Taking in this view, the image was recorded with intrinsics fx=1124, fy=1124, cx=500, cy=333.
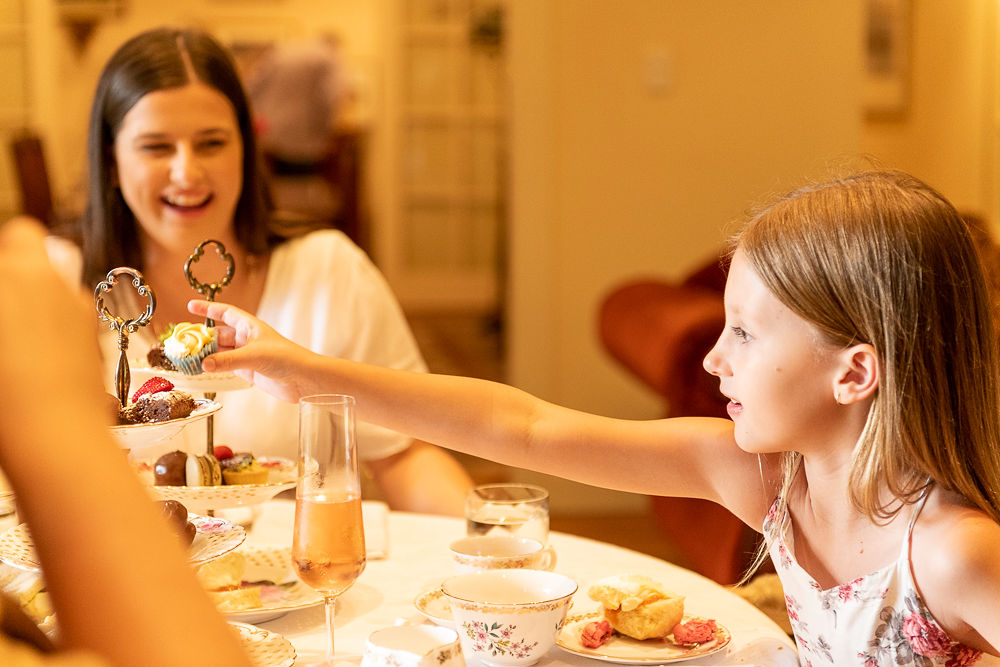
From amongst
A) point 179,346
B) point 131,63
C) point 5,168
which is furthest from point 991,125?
point 5,168

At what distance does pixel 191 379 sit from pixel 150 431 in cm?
16

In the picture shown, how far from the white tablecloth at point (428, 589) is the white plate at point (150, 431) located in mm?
256

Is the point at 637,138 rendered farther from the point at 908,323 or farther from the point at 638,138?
the point at 908,323

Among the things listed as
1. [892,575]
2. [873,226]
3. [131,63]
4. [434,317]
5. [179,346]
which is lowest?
[434,317]

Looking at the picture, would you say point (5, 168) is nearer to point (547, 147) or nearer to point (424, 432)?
point (547, 147)

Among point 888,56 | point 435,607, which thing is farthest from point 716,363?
point 888,56

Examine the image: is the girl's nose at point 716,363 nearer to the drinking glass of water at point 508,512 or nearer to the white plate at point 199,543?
the drinking glass of water at point 508,512

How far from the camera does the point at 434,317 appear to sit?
8.15 metres

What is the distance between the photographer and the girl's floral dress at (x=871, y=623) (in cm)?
108

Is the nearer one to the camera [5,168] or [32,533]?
[32,533]

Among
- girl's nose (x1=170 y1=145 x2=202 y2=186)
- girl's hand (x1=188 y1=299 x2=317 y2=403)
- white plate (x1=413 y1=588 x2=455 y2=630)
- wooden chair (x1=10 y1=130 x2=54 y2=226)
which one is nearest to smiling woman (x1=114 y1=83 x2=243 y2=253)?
girl's nose (x1=170 y1=145 x2=202 y2=186)

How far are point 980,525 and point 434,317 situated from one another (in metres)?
7.17

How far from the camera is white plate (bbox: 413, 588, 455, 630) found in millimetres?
1154

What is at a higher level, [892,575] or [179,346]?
[179,346]
